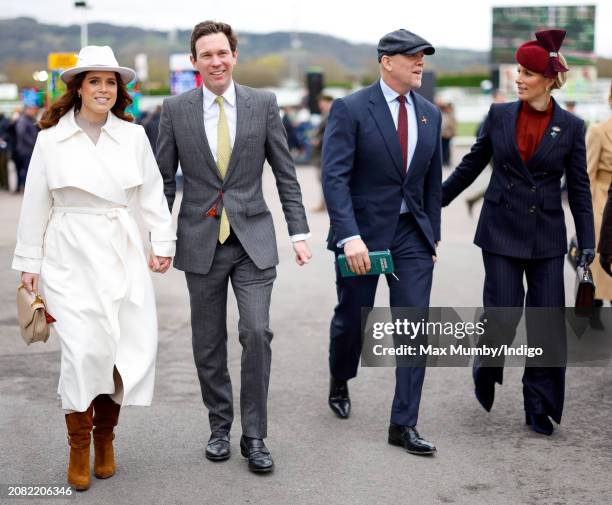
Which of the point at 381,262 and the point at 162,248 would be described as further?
the point at 381,262

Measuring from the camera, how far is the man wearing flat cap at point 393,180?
5336 mm

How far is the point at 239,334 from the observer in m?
5.12

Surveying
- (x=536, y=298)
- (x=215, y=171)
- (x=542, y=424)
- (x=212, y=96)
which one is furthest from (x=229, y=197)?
(x=542, y=424)

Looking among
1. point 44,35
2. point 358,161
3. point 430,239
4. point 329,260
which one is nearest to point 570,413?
point 430,239

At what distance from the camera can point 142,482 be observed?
16.0 feet

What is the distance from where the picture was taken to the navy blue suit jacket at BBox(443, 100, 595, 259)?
5.60 metres

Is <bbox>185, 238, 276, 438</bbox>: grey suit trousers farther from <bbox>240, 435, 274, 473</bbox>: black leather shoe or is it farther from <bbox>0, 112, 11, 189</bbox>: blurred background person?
<bbox>0, 112, 11, 189</bbox>: blurred background person

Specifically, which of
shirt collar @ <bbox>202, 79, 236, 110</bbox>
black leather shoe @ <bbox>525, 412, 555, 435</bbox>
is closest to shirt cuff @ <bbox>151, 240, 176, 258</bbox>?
shirt collar @ <bbox>202, 79, 236, 110</bbox>

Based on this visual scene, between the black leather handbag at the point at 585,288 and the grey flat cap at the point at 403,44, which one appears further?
the black leather handbag at the point at 585,288

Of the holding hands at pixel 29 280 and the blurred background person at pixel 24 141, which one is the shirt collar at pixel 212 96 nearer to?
the holding hands at pixel 29 280

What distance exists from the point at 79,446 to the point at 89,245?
901mm

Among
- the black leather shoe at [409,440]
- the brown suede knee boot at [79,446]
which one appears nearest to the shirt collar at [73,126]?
the brown suede knee boot at [79,446]

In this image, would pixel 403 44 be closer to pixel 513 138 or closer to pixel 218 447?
pixel 513 138

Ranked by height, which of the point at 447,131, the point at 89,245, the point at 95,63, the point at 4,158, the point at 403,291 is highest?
the point at 95,63
